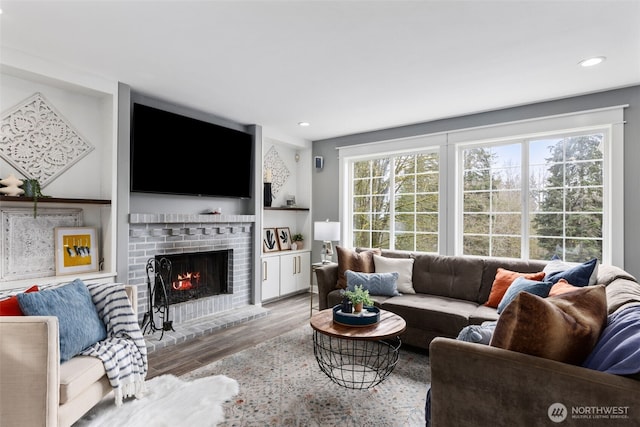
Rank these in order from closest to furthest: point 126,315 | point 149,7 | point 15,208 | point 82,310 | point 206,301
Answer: point 149,7, point 82,310, point 126,315, point 15,208, point 206,301

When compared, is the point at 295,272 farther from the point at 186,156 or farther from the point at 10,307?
the point at 10,307

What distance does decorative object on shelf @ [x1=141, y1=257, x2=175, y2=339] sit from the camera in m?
3.32

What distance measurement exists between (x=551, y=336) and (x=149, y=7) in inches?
104

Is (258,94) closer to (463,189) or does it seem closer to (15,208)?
(15,208)

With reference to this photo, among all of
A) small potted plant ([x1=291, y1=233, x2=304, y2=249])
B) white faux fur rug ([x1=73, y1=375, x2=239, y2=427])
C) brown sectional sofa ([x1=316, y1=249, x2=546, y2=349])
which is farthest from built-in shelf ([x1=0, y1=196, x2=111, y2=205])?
small potted plant ([x1=291, y1=233, x2=304, y2=249])

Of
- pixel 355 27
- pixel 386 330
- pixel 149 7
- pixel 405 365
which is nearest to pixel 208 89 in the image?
pixel 149 7

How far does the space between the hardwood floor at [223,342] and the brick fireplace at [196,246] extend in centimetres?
46

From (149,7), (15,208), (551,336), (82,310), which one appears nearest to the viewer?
(551,336)

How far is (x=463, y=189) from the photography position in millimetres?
4117

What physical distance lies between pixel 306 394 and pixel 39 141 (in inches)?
118

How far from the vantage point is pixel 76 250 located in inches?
115

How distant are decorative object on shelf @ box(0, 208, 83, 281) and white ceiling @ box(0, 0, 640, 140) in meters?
1.28

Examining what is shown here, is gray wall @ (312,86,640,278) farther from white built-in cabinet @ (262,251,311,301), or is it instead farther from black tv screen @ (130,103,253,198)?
white built-in cabinet @ (262,251,311,301)

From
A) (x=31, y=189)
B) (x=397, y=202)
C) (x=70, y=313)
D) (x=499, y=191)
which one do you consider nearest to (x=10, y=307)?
(x=70, y=313)
